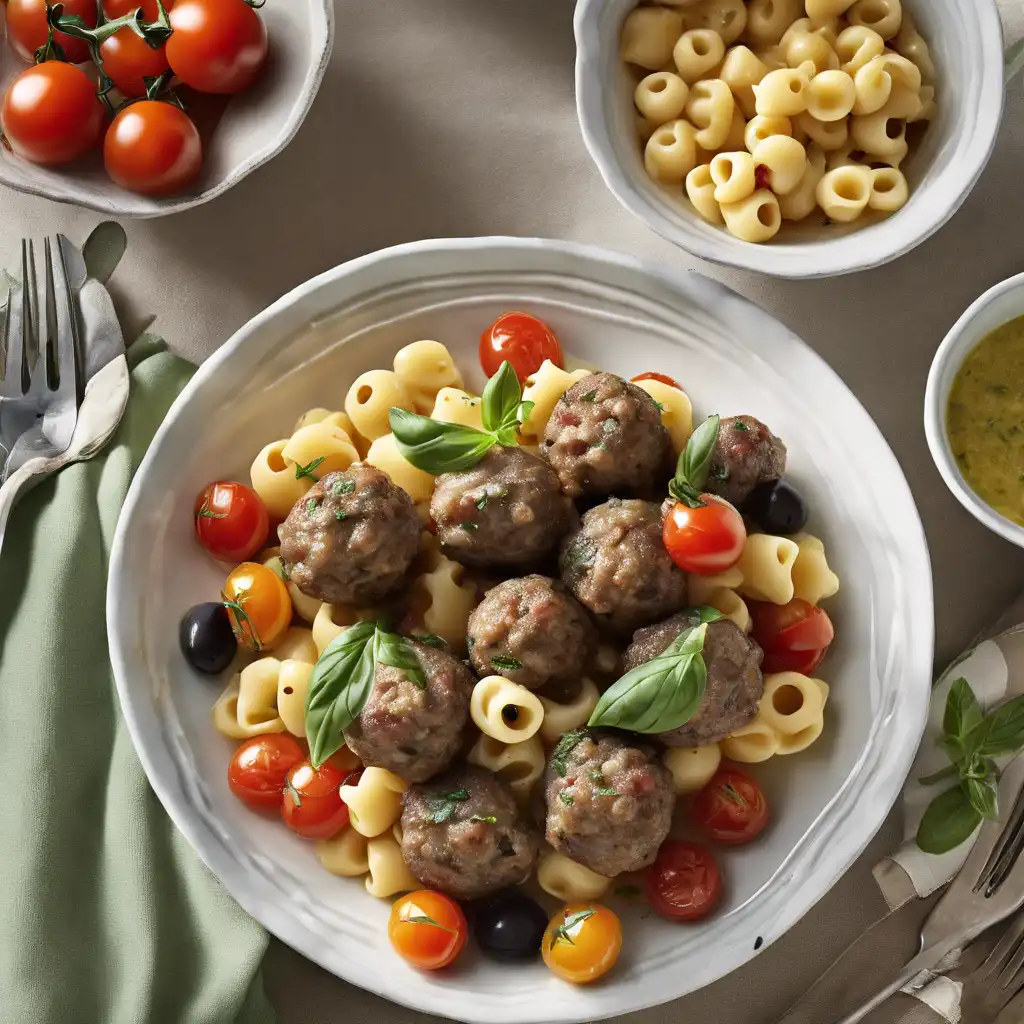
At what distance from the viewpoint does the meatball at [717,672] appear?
8.30 ft

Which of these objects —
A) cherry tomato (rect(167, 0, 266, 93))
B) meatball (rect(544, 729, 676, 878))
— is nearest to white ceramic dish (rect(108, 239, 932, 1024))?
meatball (rect(544, 729, 676, 878))

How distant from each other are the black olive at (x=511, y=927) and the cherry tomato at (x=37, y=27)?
2528mm

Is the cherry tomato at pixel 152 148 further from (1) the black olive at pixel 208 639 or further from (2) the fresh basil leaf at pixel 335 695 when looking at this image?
(2) the fresh basil leaf at pixel 335 695

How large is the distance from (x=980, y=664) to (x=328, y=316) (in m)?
1.92

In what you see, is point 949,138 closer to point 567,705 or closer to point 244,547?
point 567,705

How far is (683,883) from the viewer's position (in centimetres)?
272

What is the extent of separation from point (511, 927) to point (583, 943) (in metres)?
0.18

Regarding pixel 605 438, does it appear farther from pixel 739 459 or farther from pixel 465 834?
pixel 465 834

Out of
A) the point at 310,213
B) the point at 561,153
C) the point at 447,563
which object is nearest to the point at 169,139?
the point at 310,213

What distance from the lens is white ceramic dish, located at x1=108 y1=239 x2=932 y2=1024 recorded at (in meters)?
2.75

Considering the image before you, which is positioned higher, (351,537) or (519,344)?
(519,344)

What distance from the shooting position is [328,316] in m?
3.01

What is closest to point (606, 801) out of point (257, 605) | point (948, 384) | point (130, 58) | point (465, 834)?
point (465, 834)

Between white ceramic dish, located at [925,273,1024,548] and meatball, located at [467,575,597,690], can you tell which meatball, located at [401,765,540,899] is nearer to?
meatball, located at [467,575,597,690]
